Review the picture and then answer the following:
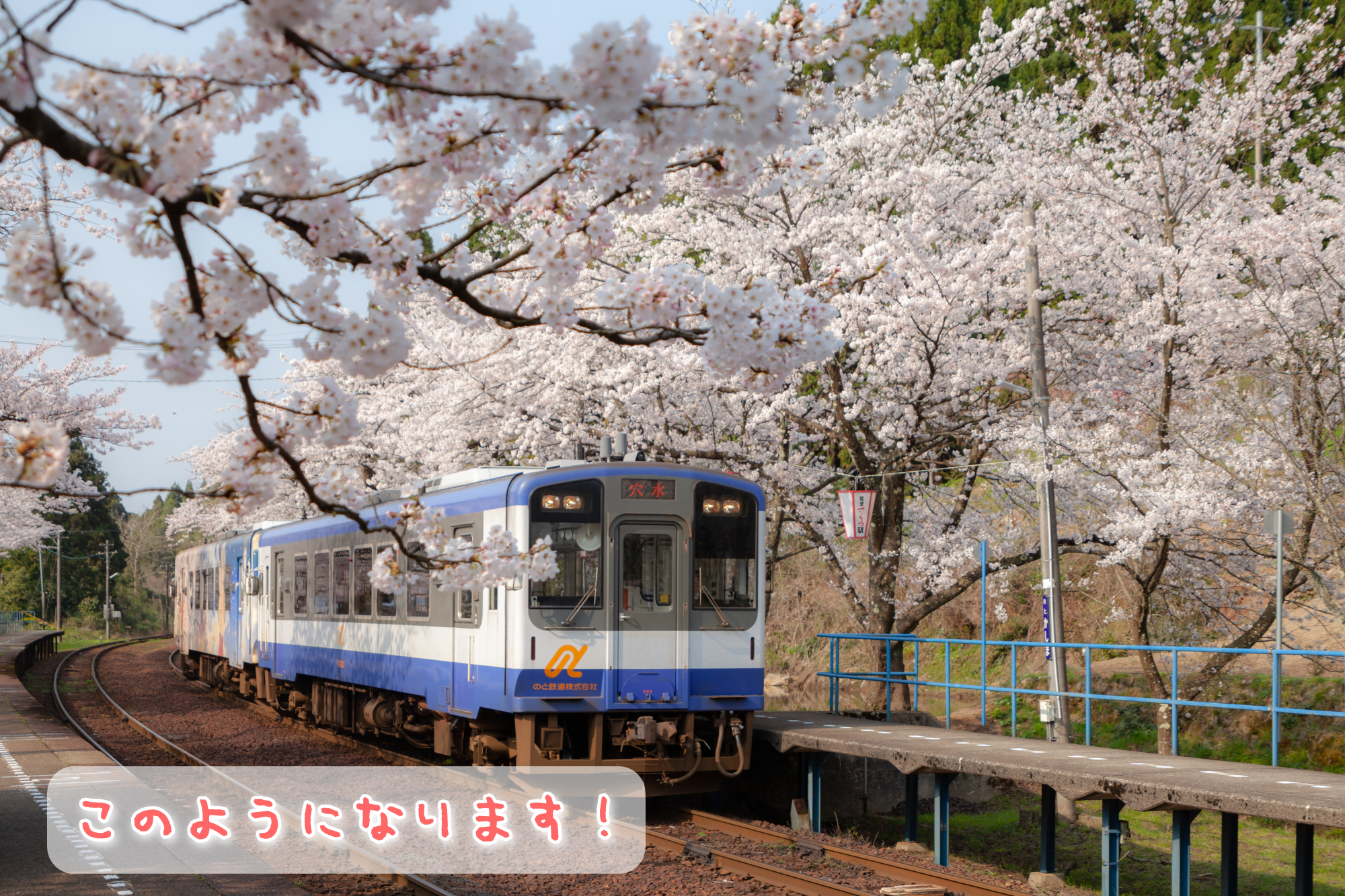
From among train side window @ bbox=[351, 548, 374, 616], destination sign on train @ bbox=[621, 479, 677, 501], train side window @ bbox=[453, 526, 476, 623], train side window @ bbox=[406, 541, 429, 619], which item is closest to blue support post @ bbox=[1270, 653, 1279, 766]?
destination sign on train @ bbox=[621, 479, 677, 501]

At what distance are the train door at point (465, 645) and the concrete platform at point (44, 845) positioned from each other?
2.85 m

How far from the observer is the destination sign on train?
10.2 meters

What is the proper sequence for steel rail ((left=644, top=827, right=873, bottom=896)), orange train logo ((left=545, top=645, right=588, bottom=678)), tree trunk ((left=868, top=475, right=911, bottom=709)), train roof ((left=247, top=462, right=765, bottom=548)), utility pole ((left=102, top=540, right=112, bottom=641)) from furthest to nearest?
1. utility pole ((left=102, top=540, right=112, bottom=641))
2. tree trunk ((left=868, top=475, right=911, bottom=709))
3. train roof ((left=247, top=462, right=765, bottom=548))
4. orange train logo ((left=545, top=645, right=588, bottom=678))
5. steel rail ((left=644, top=827, right=873, bottom=896))

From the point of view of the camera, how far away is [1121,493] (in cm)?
1441

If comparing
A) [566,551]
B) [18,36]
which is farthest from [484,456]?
[18,36]

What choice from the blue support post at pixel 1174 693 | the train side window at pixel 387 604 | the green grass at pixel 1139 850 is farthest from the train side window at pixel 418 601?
the blue support post at pixel 1174 693

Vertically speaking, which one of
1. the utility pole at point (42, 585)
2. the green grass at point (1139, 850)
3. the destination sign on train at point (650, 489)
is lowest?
the utility pole at point (42, 585)

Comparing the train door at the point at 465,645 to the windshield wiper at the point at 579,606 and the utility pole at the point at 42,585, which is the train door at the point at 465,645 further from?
the utility pole at the point at 42,585

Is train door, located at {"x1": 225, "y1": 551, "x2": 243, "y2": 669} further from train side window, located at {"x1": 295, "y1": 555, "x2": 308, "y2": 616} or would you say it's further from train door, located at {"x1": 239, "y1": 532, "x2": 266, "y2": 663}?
train side window, located at {"x1": 295, "y1": 555, "x2": 308, "y2": 616}

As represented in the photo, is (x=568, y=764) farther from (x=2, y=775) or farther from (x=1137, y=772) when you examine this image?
(x=2, y=775)

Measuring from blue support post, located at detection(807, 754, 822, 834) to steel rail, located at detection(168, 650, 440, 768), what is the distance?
365cm

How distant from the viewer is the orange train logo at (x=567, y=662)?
9.76 m

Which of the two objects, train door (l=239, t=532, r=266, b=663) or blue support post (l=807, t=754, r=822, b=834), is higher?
train door (l=239, t=532, r=266, b=663)

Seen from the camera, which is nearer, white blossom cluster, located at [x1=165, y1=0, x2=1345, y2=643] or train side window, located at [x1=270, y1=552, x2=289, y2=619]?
white blossom cluster, located at [x1=165, y1=0, x2=1345, y2=643]
